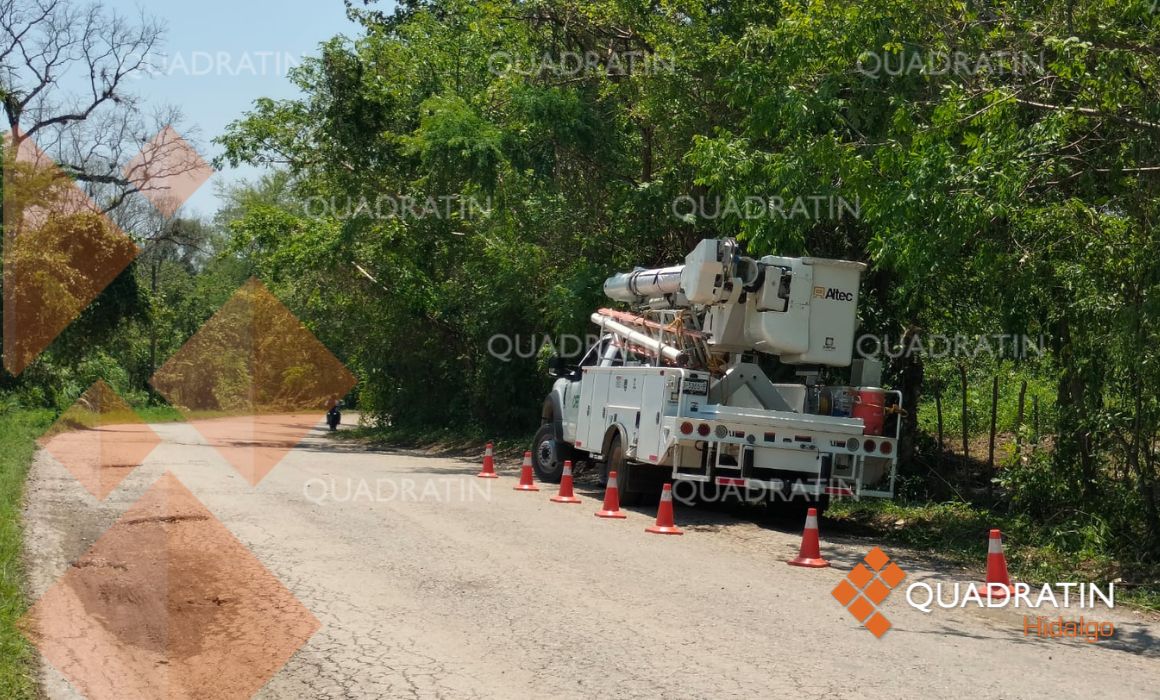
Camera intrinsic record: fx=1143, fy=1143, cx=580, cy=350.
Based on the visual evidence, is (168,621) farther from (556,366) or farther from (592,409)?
(556,366)

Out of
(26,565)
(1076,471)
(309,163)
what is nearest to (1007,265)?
(1076,471)

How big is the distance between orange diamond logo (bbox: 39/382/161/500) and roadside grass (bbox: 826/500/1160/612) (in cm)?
1031

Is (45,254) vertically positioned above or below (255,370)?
above

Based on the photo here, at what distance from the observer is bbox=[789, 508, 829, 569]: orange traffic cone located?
11078 millimetres

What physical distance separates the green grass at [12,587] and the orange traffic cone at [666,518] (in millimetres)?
6566

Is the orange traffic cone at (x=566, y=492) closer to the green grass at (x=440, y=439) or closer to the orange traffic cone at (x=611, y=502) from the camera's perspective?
the orange traffic cone at (x=611, y=502)

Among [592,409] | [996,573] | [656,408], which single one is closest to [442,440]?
[592,409]

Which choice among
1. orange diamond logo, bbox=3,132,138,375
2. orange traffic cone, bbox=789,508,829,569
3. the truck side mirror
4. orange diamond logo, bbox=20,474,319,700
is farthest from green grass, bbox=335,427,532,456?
orange diamond logo, bbox=20,474,319,700

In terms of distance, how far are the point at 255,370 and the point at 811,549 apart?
4972 cm

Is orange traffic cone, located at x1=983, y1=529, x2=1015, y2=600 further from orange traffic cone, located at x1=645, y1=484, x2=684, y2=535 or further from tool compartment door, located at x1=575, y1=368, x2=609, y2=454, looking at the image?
tool compartment door, located at x1=575, y1=368, x2=609, y2=454

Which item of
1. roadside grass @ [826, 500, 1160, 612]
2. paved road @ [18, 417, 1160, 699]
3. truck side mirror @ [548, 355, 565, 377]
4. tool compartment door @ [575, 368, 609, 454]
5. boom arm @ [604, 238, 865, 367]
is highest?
boom arm @ [604, 238, 865, 367]

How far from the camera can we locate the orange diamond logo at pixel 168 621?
275 inches

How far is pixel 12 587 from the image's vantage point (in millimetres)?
8625

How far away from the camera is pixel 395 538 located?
12008 millimetres
